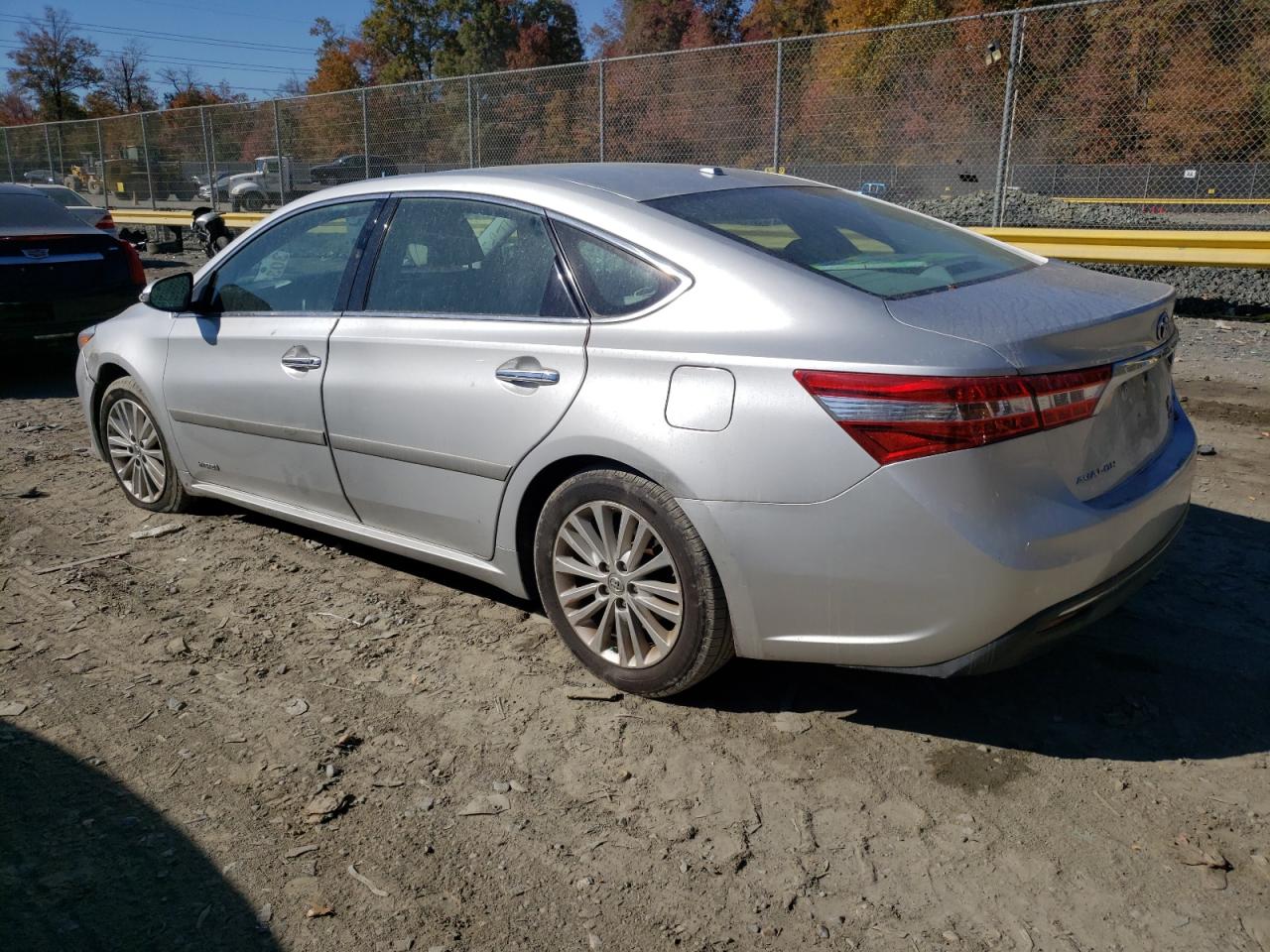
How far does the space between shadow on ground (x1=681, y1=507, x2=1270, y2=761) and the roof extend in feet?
5.39

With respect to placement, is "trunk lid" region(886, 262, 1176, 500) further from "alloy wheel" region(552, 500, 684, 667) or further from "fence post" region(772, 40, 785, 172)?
"fence post" region(772, 40, 785, 172)

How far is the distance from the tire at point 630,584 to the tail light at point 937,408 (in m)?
0.59

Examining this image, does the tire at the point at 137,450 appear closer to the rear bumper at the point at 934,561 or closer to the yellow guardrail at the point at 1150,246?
the rear bumper at the point at 934,561

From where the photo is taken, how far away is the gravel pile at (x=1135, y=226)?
405 inches

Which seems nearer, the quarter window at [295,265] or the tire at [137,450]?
the quarter window at [295,265]

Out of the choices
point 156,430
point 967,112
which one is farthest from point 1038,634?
point 967,112

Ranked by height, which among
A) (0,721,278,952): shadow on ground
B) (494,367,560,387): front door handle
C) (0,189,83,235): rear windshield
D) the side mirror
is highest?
(0,189,83,235): rear windshield

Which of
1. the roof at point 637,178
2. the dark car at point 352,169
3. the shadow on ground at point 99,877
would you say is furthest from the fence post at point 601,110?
the shadow on ground at point 99,877

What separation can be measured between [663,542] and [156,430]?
3.11 meters

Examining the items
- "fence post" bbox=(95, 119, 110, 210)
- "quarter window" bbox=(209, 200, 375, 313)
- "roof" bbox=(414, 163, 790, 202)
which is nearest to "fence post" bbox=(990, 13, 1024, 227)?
"roof" bbox=(414, 163, 790, 202)

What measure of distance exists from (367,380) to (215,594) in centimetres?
119

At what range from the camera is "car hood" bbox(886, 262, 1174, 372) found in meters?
2.75

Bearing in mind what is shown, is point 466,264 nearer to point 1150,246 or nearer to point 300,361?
point 300,361

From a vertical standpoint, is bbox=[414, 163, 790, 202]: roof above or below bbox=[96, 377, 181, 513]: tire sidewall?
above
